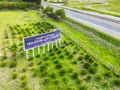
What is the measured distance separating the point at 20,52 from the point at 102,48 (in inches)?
362

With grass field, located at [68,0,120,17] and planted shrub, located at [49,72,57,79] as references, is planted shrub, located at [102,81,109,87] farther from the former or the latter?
grass field, located at [68,0,120,17]

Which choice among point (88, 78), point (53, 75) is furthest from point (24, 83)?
point (88, 78)

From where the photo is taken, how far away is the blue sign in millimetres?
18406

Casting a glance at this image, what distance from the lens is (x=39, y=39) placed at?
63.7 feet

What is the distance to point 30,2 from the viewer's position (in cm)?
5691

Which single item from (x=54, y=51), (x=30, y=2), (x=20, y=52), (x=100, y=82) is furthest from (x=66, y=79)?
(x=30, y=2)

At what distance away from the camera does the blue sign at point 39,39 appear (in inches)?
725

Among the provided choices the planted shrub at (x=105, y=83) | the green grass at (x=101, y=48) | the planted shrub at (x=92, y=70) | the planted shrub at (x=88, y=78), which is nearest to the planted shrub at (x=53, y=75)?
the planted shrub at (x=88, y=78)

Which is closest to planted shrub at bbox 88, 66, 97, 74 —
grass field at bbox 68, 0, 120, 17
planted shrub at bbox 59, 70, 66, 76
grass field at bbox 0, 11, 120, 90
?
grass field at bbox 0, 11, 120, 90

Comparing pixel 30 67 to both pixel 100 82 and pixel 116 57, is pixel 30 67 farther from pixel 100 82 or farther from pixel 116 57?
pixel 116 57

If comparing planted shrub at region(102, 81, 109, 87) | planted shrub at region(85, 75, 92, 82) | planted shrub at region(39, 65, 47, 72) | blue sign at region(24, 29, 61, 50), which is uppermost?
blue sign at region(24, 29, 61, 50)

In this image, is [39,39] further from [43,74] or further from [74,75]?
A: [74,75]

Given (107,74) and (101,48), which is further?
(101,48)

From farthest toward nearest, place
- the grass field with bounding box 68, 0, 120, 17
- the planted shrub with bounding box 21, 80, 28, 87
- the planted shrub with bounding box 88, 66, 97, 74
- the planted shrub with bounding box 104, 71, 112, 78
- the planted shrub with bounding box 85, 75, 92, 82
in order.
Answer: the grass field with bounding box 68, 0, 120, 17 < the planted shrub with bounding box 88, 66, 97, 74 < the planted shrub with bounding box 104, 71, 112, 78 < the planted shrub with bounding box 85, 75, 92, 82 < the planted shrub with bounding box 21, 80, 28, 87
